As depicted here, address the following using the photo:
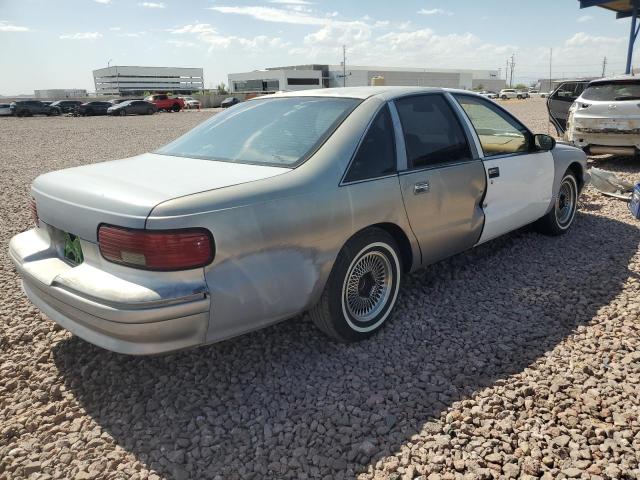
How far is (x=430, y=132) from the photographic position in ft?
11.9

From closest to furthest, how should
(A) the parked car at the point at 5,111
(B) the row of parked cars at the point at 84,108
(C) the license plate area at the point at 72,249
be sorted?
(C) the license plate area at the point at 72,249 < (B) the row of parked cars at the point at 84,108 < (A) the parked car at the point at 5,111

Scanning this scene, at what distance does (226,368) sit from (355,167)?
1.41m

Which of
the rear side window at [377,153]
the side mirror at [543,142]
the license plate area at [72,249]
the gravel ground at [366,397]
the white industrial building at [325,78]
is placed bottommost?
the gravel ground at [366,397]

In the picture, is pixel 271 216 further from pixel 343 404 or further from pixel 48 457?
pixel 48 457

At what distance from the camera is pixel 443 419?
8.39 ft

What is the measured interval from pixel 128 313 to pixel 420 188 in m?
1.99

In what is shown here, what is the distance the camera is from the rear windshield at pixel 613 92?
8664 mm

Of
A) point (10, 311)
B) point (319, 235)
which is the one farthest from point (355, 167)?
point (10, 311)

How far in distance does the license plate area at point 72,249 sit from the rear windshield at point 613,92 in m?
9.06

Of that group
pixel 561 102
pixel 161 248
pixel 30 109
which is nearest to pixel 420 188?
pixel 161 248

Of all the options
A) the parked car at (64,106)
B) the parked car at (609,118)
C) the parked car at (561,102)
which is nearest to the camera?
the parked car at (609,118)

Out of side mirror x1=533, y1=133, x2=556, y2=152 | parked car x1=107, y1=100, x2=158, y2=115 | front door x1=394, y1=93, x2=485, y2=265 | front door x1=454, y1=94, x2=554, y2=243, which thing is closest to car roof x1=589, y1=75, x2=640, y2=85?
front door x1=454, y1=94, x2=554, y2=243

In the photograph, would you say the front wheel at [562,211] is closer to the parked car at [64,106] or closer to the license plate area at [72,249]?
the license plate area at [72,249]

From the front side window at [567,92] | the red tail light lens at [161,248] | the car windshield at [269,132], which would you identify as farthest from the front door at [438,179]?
the front side window at [567,92]
